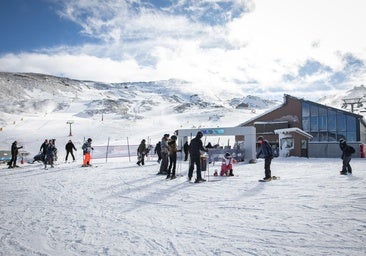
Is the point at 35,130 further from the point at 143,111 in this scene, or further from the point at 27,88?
the point at 27,88

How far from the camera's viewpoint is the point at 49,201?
7.65 metres

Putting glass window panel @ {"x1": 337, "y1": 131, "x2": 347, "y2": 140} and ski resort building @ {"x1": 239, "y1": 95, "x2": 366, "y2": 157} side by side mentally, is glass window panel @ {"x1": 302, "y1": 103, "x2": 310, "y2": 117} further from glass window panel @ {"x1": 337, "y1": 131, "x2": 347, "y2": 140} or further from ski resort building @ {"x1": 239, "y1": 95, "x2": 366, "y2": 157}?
glass window panel @ {"x1": 337, "y1": 131, "x2": 347, "y2": 140}

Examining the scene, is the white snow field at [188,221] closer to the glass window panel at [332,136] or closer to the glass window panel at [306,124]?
the glass window panel at [332,136]

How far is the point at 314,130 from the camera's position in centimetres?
3297

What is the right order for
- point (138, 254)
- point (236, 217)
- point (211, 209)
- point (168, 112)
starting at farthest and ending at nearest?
point (168, 112) < point (211, 209) < point (236, 217) < point (138, 254)

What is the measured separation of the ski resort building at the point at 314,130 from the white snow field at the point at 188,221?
21.4m

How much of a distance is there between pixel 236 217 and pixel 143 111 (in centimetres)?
10517

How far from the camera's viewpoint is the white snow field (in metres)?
4.18

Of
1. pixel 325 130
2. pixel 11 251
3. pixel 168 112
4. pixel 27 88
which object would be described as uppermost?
pixel 27 88

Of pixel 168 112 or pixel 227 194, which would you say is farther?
pixel 168 112

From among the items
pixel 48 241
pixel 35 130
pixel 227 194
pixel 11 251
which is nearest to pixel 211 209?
pixel 227 194

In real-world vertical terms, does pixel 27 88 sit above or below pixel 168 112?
above

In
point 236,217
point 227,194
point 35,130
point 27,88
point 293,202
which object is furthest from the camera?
point 27,88

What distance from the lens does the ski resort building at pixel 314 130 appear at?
95.7 feet
